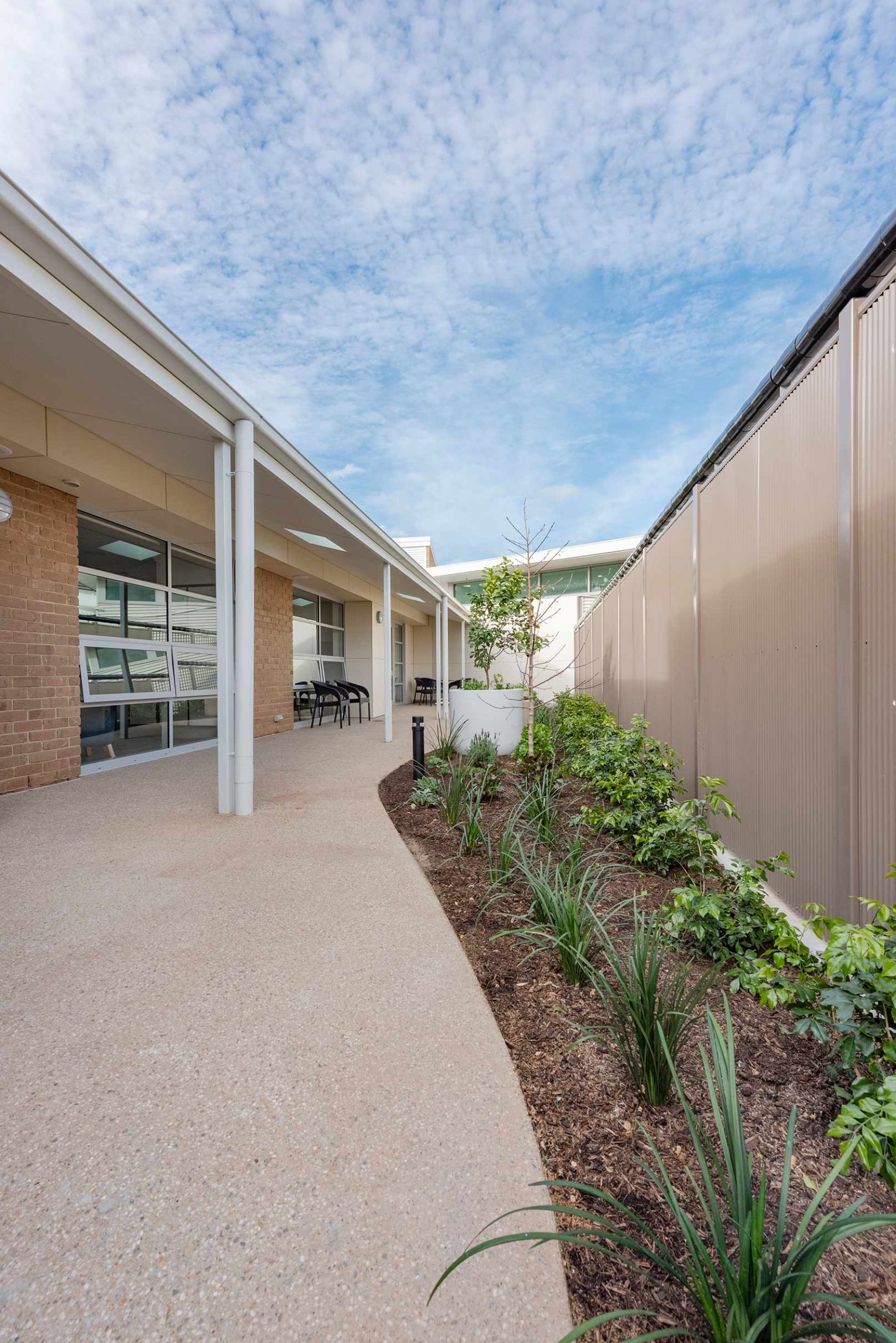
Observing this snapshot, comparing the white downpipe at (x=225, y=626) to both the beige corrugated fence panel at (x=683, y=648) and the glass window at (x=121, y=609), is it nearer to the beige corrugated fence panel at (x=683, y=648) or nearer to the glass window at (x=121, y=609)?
the glass window at (x=121, y=609)

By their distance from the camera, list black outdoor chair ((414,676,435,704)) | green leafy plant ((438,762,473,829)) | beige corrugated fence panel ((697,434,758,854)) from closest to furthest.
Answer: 1. beige corrugated fence panel ((697,434,758,854))
2. green leafy plant ((438,762,473,829))
3. black outdoor chair ((414,676,435,704))

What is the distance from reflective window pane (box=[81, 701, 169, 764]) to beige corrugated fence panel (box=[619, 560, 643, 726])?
5.84 metres

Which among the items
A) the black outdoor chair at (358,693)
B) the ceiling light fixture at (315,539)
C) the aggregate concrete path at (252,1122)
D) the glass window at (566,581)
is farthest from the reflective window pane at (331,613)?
the aggregate concrete path at (252,1122)

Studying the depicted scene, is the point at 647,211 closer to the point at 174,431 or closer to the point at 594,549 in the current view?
the point at 174,431

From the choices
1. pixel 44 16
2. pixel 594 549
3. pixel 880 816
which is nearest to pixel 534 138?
pixel 44 16

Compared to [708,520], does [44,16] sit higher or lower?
higher

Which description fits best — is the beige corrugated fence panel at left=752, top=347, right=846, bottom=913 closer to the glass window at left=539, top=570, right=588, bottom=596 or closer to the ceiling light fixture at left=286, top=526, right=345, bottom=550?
the ceiling light fixture at left=286, top=526, right=345, bottom=550

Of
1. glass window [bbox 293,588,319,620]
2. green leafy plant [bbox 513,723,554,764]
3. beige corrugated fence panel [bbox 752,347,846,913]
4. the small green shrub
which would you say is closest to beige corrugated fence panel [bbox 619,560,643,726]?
green leafy plant [bbox 513,723,554,764]

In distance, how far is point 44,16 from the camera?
434cm

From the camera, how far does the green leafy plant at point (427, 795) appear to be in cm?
482

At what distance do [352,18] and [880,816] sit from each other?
25.5 feet

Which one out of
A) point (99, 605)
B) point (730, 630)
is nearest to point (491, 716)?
point (730, 630)

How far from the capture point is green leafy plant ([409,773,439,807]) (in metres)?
4.82

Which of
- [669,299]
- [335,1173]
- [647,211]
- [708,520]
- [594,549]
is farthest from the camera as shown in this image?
[594,549]
